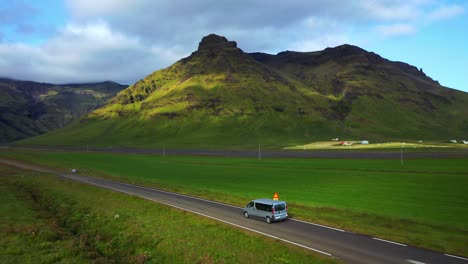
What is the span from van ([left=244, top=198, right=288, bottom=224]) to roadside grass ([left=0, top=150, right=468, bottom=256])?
302cm

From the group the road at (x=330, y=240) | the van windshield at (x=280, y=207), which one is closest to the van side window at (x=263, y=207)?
the van windshield at (x=280, y=207)

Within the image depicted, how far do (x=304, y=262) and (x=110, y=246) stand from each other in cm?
1640

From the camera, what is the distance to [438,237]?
28.3 meters

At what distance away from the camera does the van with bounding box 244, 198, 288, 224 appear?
34.4 m

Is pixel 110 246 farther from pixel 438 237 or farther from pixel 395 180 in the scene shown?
pixel 395 180

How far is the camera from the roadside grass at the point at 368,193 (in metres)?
30.9

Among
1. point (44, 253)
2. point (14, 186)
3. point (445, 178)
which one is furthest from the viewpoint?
point (14, 186)

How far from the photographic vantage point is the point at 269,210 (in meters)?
34.7

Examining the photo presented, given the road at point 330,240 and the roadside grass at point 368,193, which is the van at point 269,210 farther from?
the roadside grass at point 368,193

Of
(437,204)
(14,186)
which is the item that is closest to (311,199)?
(437,204)

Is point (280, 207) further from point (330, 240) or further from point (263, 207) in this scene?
point (330, 240)

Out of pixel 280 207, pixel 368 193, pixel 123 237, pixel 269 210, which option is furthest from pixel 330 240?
pixel 368 193

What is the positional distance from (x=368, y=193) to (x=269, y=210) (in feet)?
66.0

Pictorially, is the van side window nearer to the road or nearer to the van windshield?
the van windshield
